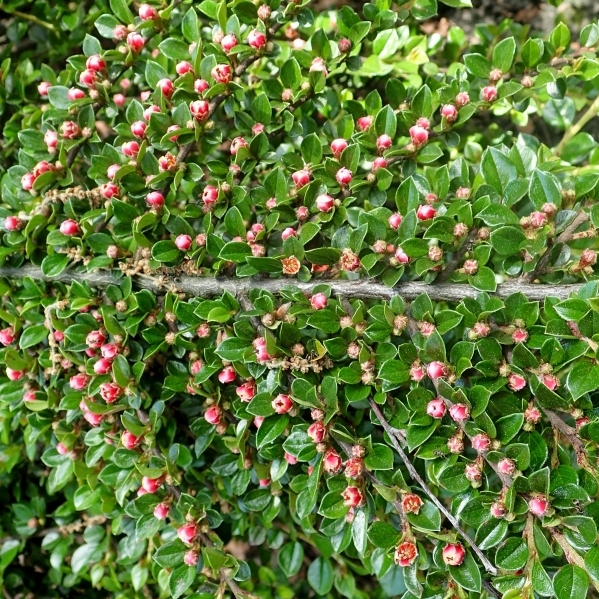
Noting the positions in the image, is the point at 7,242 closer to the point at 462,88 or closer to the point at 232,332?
the point at 232,332

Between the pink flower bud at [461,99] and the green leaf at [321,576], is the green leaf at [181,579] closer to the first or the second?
the green leaf at [321,576]

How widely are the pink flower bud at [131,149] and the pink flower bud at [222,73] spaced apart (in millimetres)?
326

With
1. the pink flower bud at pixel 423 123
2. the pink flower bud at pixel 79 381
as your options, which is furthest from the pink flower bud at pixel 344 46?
the pink flower bud at pixel 79 381

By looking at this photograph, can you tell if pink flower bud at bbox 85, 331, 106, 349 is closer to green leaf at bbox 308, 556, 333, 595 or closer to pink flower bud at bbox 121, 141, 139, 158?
pink flower bud at bbox 121, 141, 139, 158

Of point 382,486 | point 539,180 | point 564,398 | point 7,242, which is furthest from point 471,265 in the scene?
point 7,242

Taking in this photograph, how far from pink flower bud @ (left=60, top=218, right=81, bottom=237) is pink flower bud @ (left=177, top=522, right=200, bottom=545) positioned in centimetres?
98

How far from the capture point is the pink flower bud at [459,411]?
54.5 inches

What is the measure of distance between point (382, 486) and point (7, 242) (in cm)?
148

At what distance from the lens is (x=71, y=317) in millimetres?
Result: 1927

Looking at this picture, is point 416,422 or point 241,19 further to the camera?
→ point 241,19

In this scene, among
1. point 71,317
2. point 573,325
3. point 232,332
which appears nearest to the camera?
point 573,325

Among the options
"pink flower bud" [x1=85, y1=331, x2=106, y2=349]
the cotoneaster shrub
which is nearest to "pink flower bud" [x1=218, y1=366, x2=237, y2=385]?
the cotoneaster shrub

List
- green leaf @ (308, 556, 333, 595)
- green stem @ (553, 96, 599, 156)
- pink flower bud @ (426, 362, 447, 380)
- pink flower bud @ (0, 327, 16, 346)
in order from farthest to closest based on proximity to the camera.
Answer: green stem @ (553, 96, 599, 156)
green leaf @ (308, 556, 333, 595)
pink flower bud @ (0, 327, 16, 346)
pink flower bud @ (426, 362, 447, 380)

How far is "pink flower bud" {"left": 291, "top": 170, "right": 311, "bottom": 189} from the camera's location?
1676 mm
